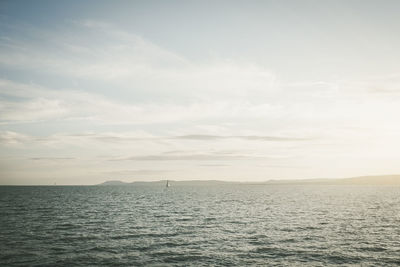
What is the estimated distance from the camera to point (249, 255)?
31.8m

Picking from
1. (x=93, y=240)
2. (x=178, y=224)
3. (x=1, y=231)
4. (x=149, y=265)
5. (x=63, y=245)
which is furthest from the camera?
(x=178, y=224)

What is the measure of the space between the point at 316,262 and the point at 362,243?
12673mm

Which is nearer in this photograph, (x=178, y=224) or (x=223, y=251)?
(x=223, y=251)

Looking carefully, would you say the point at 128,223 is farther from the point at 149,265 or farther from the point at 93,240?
the point at 149,265

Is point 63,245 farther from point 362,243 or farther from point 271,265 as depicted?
point 362,243

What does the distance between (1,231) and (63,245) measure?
15.2 meters

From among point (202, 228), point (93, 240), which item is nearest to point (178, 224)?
point (202, 228)

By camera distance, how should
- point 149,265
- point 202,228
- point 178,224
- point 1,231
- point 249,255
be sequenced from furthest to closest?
1. point 178,224
2. point 202,228
3. point 1,231
4. point 249,255
5. point 149,265

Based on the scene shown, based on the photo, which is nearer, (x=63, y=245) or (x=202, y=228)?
(x=63, y=245)

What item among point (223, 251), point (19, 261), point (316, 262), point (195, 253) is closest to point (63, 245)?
point (19, 261)

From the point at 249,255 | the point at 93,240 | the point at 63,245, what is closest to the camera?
the point at 249,255

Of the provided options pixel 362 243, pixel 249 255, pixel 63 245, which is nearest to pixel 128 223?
pixel 63 245

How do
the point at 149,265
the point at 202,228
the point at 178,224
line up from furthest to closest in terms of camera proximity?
→ the point at 178,224
the point at 202,228
the point at 149,265

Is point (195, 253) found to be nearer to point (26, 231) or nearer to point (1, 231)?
point (26, 231)
